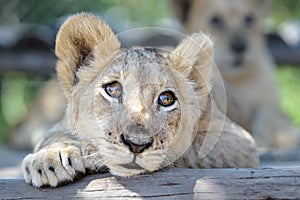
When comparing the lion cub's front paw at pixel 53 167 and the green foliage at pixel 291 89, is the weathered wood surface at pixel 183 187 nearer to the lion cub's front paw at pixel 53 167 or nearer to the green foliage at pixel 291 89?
the lion cub's front paw at pixel 53 167

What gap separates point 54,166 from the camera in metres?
2.41

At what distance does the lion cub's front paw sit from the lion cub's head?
0.08 meters

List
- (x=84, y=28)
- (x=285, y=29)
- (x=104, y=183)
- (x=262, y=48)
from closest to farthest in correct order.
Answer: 1. (x=104, y=183)
2. (x=84, y=28)
3. (x=262, y=48)
4. (x=285, y=29)

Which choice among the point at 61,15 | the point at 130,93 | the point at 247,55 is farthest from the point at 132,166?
the point at 61,15

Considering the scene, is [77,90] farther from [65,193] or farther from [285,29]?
[285,29]

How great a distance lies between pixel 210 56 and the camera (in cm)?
272

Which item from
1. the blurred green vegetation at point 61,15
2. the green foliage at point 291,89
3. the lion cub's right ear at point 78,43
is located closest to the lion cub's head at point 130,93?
the lion cub's right ear at point 78,43

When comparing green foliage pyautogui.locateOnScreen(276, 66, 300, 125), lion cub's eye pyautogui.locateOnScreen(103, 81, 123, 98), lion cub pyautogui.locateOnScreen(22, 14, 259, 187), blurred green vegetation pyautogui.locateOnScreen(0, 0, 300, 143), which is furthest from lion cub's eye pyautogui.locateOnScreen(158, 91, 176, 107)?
green foliage pyautogui.locateOnScreen(276, 66, 300, 125)

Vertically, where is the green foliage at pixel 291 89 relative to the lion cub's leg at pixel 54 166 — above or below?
below

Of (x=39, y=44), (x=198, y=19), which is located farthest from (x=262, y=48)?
(x=39, y=44)

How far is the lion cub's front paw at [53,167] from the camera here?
238 cm

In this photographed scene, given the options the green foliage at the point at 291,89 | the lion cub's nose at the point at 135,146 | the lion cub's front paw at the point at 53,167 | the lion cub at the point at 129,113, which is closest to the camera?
the lion cub's nose at the point at 135,146

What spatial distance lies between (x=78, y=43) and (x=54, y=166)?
530 millimetres

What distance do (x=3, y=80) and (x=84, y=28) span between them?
6.47 meters
